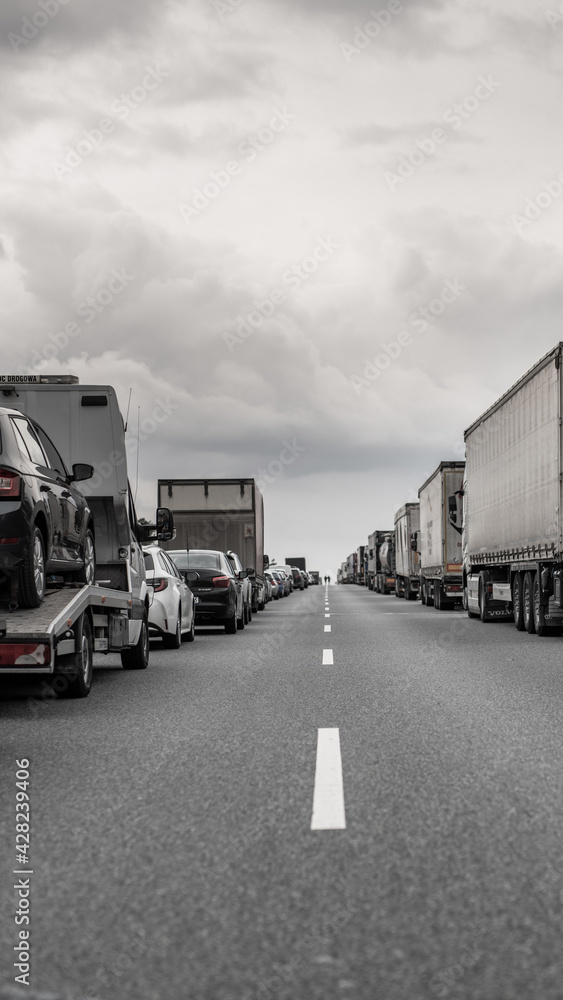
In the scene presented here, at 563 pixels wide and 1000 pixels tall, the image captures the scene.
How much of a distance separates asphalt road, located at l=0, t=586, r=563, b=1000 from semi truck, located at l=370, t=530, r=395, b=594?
42.2 meters

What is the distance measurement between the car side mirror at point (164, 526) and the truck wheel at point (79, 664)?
3.39m

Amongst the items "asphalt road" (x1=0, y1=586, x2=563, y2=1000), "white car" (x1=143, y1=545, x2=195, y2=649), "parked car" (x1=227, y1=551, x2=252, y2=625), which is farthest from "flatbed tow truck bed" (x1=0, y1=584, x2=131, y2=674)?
"parked car" (x1=227, y1=551, x2=252, y2=625)

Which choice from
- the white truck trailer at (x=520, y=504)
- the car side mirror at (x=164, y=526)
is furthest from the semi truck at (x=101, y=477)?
the white truck trailer at (x=520, y=504)

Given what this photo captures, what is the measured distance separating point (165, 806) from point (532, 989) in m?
2.61

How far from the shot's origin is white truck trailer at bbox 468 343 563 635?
54.1 feet

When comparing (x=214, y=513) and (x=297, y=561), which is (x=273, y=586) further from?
(x=297, y=561)

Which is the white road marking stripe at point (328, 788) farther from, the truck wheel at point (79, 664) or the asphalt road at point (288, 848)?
the truck wheel at point (79, 664)

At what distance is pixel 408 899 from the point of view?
12.3ft

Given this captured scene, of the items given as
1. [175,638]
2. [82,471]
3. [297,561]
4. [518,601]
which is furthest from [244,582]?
[297,561]

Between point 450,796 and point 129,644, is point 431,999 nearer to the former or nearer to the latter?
point 450,796

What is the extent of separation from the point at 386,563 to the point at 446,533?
23.2 meters

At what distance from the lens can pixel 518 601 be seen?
1984cm

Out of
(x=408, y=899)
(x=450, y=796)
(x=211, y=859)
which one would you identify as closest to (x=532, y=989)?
(x=408, y=899)

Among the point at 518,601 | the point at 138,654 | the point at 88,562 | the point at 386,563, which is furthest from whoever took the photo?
the point at 386,563
